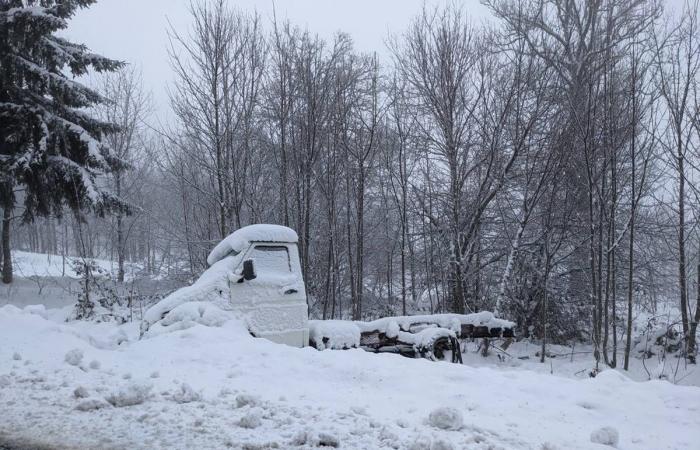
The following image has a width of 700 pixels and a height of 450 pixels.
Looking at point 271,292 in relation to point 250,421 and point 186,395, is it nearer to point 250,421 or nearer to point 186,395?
point 186,395

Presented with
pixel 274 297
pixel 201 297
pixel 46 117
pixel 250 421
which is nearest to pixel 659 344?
pixel 274 297

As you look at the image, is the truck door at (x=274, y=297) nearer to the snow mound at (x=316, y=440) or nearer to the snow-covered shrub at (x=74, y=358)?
the snow-covered shrub at (x=74, y=358)

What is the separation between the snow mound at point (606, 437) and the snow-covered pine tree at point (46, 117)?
1416 centimetres

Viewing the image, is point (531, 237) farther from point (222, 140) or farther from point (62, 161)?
point (62, 161)

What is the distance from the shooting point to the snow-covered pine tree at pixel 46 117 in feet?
46.8

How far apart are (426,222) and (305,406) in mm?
11235

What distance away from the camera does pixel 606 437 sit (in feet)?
12.4

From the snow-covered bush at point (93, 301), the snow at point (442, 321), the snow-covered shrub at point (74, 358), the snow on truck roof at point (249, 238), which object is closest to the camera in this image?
the snow-covered shrub at point (74, 358)

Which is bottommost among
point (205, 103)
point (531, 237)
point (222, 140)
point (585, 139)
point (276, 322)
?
point (276, 322)

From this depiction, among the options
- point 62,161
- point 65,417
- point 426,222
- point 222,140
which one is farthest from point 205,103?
point 65,417

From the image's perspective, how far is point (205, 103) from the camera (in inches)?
547

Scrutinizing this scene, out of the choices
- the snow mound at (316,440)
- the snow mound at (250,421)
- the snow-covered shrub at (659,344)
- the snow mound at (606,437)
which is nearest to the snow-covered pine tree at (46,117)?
the snow mound at (250,421)

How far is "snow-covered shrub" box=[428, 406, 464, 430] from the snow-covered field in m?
0.01

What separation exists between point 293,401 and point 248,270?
2.79m
